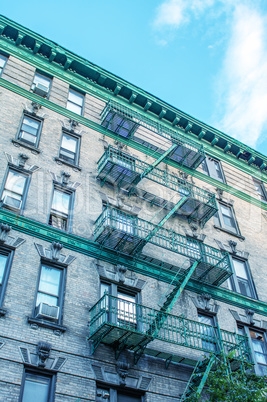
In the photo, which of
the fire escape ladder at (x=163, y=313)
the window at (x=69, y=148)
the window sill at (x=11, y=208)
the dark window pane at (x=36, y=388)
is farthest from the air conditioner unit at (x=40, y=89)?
the dark window pane at (x=36, y=388)

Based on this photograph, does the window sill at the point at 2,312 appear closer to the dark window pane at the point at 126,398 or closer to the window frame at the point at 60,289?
the window frame at the point at 60,289

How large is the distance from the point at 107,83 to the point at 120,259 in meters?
11.5

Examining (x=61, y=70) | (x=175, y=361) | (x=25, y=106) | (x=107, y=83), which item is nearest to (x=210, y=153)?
(x=107, y=83)

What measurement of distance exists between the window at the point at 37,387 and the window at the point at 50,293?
1694mm

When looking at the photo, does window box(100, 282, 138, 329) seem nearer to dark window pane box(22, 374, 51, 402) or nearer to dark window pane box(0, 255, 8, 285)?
dark window pane box(22, 374, 51, 402)

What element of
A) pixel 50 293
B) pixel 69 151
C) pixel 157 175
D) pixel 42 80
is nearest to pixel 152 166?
pixel 157 175

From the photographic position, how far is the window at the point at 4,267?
547 inches

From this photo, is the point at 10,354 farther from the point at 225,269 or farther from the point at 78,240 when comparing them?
the point at 225,269

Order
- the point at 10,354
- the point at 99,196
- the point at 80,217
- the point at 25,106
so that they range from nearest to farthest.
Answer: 1. the point at 10,354
2. the point at 80,217
3. the point at 99,196
4. the point at 25,106

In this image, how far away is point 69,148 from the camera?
20.6m

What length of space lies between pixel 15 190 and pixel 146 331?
6.87 m

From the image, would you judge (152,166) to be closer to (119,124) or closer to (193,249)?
(119,124)

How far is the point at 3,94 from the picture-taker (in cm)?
2047

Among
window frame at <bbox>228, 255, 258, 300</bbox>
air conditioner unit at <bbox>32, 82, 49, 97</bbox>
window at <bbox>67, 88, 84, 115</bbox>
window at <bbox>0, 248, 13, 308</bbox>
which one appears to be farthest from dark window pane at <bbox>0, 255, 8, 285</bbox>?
window frame at <bbox>228, 255, 258, 300</bbox>
